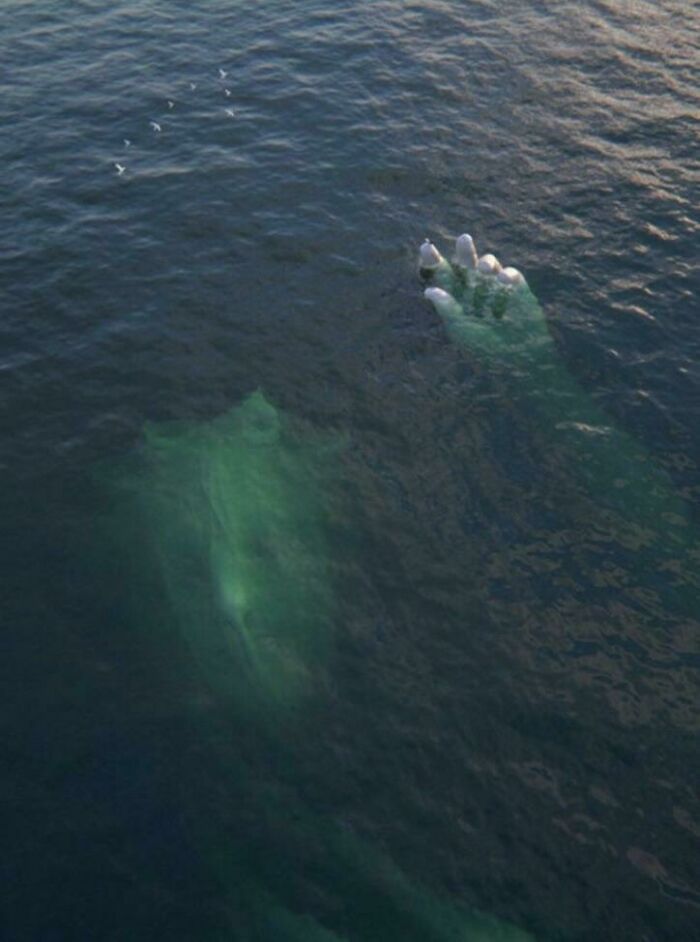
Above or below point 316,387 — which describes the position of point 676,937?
below

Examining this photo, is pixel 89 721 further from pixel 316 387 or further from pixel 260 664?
pixel 316 387

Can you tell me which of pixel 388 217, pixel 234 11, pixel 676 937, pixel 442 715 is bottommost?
pixel 676 937

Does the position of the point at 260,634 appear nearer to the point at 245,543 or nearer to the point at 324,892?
the point at 245,543

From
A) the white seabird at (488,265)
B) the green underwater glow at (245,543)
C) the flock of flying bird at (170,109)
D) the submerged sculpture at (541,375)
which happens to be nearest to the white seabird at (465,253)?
the submerged sculpture at (541,375)

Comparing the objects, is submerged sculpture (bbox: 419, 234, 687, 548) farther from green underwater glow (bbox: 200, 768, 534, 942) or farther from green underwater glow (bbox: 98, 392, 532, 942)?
green underwater glow (bbox: 200, 768, 534, 942)

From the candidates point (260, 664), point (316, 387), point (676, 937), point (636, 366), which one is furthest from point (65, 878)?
point (636, 366)

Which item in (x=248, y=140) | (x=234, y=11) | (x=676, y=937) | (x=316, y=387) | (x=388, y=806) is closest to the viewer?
(x=676, y=937)

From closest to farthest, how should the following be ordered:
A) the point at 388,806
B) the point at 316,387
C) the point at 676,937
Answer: the point at 676,937 → the point at 388,806 → the point at 316,387

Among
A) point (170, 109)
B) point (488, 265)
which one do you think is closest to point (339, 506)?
point (488, 265)
